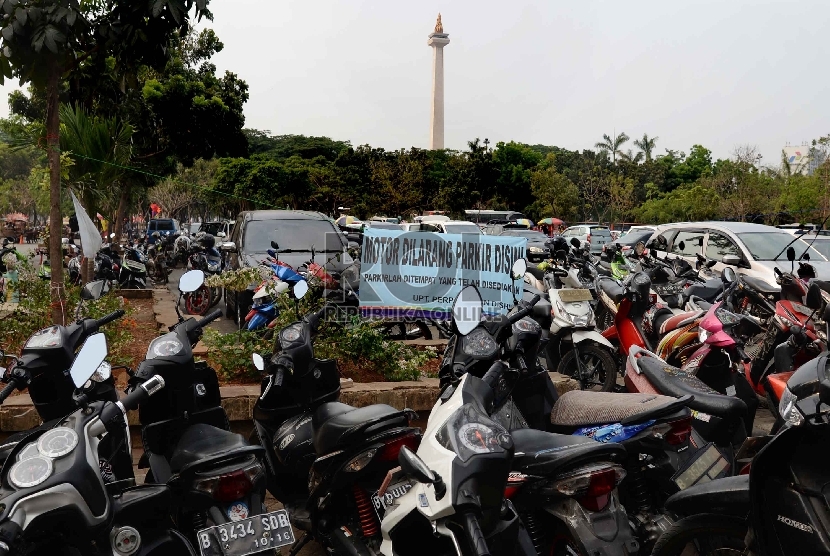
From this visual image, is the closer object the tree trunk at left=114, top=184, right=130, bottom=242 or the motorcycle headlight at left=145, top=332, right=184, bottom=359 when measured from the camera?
the motorcycle headlight at left=145, top=332, right=184, bottom=359

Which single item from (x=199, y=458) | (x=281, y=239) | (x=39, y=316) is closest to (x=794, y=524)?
(x=199, y=458)

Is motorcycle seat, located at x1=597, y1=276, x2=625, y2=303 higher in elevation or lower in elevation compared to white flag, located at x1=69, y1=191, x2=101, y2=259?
lower

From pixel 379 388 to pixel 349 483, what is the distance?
1.85m

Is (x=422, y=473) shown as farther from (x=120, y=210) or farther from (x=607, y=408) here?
(x=120, y=210)

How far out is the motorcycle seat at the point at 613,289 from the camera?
682 cm

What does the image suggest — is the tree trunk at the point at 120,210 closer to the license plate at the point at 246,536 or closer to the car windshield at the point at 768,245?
the car windshield at the point at 768,245

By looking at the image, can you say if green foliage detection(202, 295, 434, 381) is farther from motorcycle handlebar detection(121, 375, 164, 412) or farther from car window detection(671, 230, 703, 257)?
car window detection(671, 230, 703, 257)

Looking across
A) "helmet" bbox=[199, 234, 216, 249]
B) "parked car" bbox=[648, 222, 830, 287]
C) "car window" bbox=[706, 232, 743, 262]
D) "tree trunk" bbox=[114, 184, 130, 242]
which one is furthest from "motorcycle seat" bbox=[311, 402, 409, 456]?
"tree trunk" bbox=[114, 184, 130, 242]

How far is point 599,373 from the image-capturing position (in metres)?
6.73

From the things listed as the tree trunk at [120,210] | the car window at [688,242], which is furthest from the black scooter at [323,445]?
the tree trunk at [120,210]

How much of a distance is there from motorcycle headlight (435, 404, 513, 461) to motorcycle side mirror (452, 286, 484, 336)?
0.58 metres

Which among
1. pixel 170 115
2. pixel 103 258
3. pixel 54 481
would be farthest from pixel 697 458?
pixel 170 115

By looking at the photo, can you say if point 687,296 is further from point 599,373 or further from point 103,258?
point 103,258

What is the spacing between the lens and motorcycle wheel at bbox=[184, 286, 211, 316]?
10.5 m
